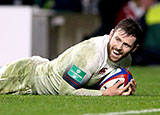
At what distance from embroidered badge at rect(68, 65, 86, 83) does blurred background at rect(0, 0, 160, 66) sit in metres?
7.85

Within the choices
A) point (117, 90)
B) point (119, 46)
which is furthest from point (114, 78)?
point (119, 46)

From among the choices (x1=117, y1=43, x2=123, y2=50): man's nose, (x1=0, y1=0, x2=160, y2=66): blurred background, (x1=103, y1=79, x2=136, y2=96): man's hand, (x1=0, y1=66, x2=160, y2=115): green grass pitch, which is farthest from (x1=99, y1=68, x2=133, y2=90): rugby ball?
(x1=0, y1=0, x2=160, y2=66): blurred background

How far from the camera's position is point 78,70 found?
20.0 ft

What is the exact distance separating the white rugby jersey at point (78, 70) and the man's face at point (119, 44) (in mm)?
65

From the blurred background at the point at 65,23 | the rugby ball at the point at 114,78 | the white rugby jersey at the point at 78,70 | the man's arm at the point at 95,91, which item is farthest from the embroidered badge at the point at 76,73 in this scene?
the blurred background at the point at 65,23

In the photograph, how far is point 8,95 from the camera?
648cm

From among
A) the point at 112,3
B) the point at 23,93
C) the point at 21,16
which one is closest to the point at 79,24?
the point at 112,3

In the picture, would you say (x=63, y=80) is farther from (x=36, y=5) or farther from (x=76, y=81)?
(x=36, y=5)

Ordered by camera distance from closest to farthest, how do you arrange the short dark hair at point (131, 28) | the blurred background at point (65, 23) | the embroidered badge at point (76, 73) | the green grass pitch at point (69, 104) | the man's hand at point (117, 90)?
the green grass pitch at point (69, 104) → the embroidered badge at point (76, 73) → the short dark hair at point (131, 28) → the man's hand at point (117, 90) → the blurred background at point (65, 23)

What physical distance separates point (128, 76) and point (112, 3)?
32.8ft

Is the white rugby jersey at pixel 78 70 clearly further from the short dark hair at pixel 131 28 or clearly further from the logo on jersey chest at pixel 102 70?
the short dark hair at pixel 131 28

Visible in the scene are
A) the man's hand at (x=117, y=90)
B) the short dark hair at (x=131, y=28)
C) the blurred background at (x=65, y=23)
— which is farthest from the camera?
the blurred background at (x=65, y=23)

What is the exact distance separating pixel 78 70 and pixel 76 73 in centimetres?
4

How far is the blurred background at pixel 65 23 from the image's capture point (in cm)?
1412
